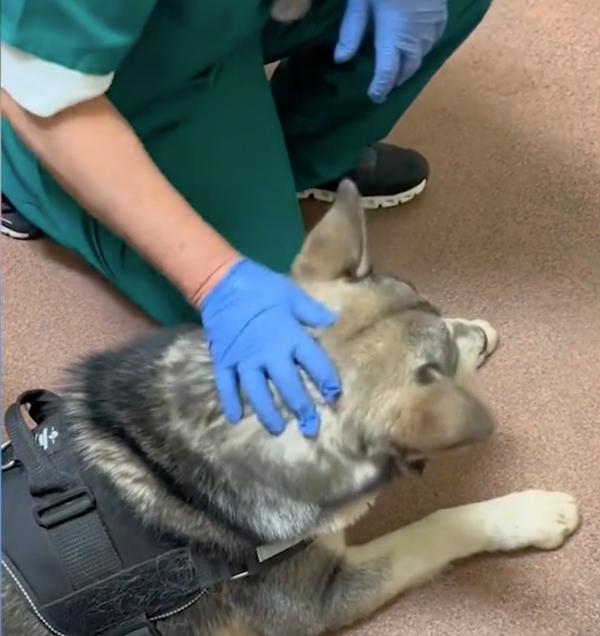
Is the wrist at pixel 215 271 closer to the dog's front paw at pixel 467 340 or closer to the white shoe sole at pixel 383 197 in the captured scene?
the dog's front paw at pixel 467 340

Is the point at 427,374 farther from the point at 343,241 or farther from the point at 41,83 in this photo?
the point at 41,83

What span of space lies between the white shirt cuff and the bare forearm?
0.09ft

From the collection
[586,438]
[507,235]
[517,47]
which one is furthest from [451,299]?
[517,47]

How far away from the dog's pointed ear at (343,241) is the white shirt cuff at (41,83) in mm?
322

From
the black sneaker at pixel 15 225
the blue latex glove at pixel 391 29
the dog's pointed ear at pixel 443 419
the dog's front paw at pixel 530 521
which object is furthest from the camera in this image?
the black sneaker at pixel 15 225

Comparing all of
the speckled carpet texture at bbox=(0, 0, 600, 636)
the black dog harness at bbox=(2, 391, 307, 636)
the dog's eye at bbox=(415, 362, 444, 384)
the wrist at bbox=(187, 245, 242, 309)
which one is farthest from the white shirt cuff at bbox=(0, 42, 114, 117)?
the speckled carpet texture at bbox=(0, 0, 600, 636)

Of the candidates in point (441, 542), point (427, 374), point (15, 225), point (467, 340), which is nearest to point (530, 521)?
point (441, 542)

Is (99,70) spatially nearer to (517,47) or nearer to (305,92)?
(305,92)

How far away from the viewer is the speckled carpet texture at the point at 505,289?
5.29 feet

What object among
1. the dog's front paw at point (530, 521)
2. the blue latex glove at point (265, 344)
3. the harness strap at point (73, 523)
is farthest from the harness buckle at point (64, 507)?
the dog's front paw at point (530, 521)

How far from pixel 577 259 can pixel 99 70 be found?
1003 mm

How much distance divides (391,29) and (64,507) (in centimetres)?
78

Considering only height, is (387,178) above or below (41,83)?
below

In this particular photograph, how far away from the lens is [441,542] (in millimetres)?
1572
